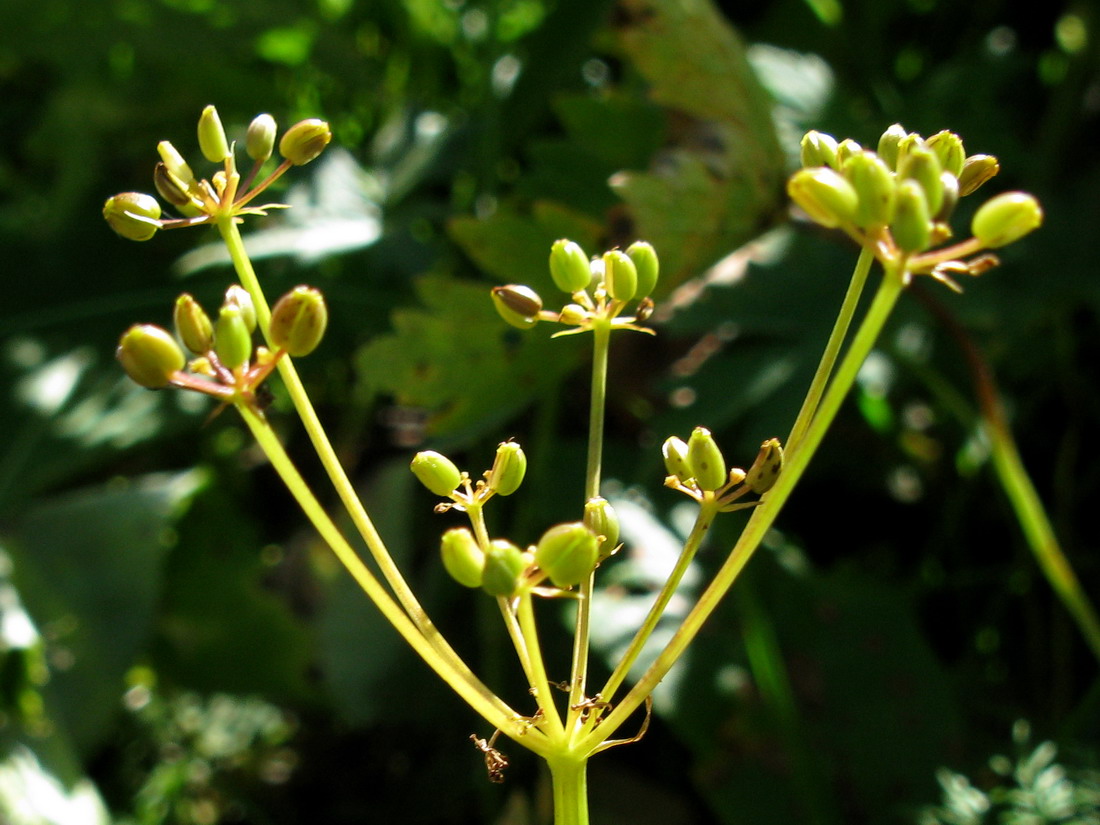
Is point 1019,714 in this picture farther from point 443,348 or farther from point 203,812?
point 203,812

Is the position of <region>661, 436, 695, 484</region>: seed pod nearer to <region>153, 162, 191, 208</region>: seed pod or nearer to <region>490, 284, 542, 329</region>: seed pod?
<region>490, 284, 542, 329</region>: seed pod

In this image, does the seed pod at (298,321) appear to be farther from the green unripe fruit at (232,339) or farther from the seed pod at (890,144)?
the seed pod at (890,144)

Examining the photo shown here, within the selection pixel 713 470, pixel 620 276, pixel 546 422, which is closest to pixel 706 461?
pixel 713 470

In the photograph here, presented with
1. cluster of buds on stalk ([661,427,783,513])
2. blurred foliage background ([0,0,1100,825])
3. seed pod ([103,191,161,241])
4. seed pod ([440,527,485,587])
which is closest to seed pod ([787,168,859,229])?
cluster of buds on stalk ([661,427,783,513])

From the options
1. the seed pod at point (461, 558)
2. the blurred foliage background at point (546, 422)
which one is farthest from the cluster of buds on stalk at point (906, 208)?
the blurred foliage background at point (546, 422)

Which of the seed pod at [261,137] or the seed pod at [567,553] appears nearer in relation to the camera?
the seed pod at [567,553]

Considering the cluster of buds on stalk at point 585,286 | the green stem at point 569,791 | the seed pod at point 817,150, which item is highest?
the seed pod at point 817,150

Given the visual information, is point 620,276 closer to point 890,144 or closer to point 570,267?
point 570,267
